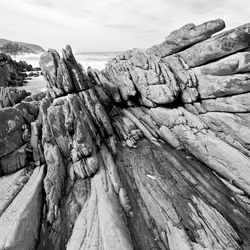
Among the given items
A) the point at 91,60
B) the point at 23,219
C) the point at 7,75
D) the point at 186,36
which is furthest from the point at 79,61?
the point at 23,219

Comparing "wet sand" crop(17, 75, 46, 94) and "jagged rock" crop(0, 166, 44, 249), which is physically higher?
"wet sand" crop(17, 75, 46, 94)

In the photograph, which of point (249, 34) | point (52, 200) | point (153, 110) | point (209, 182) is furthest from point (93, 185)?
point (249, 34)

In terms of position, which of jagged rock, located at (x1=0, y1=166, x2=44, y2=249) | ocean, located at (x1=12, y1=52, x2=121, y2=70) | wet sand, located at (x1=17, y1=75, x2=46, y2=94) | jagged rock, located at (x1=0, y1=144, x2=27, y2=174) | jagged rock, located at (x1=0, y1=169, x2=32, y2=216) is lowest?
jagged rock, located at (x1=0, y1=166, x2=44, y2=249)

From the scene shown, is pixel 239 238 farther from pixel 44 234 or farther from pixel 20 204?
pixel 20 204

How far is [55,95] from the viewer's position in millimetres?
16844

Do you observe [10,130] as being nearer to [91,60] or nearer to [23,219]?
[23,219]

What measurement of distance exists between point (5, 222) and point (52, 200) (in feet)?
8.72

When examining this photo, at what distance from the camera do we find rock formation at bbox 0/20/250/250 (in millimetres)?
10648

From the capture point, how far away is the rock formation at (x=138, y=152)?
419 inches

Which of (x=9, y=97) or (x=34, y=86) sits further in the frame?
(x=34, y=86)

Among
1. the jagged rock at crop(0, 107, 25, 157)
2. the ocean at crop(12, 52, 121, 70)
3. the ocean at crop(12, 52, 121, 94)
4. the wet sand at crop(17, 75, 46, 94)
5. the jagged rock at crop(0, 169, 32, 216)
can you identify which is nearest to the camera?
the jagged rock at crop(0, 169, 32, 216)

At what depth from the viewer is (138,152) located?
16.6 meters

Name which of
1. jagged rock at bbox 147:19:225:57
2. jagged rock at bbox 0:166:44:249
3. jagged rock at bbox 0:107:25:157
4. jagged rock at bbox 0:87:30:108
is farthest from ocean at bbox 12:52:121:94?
jagged rock at bbox 0:166:44:249

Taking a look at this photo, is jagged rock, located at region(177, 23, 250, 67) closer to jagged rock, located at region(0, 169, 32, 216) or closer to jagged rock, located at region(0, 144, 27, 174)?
jagged rock, located at region(0, 144, 27, 174)
